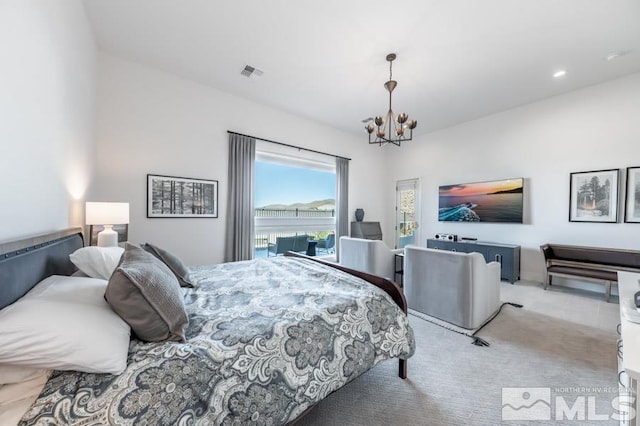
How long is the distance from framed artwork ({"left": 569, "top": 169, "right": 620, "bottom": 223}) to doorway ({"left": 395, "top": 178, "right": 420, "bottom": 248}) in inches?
104

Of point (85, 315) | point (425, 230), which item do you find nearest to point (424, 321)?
point (85, 315)

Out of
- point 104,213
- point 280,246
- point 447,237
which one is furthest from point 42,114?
point 447,237

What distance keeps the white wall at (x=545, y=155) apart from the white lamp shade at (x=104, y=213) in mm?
5651

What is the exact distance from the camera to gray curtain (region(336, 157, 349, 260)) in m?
5.44

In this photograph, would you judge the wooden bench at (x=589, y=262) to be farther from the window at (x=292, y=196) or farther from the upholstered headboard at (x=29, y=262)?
the upholstered headboard at (x=29, y=262)

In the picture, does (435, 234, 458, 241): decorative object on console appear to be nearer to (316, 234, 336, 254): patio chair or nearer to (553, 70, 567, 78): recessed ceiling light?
(316, 234, 336, 254): patio chair

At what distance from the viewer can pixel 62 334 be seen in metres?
0.80

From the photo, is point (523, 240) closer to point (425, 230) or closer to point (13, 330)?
point (425, 230)

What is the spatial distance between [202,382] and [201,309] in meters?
0.57

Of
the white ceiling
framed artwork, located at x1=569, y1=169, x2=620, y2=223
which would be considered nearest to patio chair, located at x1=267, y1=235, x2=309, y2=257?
the white ceiling

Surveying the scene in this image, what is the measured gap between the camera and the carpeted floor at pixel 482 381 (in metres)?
1.47

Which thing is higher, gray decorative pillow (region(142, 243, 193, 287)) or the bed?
gray decorative pillow (region(142, 243, 193, 287))

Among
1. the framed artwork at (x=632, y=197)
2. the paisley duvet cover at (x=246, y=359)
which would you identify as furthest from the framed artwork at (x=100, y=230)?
the framed artwork at (x=632, y=197)

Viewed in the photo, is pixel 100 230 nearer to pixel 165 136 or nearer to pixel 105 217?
pixel 105 217
